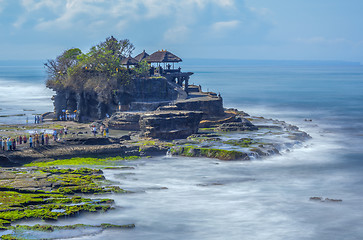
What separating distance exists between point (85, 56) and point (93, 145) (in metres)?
30.8

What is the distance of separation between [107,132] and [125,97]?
16027 millimetres

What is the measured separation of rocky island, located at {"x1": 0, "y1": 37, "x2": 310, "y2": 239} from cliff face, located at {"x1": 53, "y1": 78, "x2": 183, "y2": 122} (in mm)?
150

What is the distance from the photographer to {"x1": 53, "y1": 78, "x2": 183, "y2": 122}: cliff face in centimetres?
8188

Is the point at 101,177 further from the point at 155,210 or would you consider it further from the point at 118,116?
the point at 118,116

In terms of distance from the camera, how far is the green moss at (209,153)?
5706 cm

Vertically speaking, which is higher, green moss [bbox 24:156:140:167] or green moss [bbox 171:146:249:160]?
green moss [bbox 171:146:249:160]

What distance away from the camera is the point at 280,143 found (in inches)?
2525

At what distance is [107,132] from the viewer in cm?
6681

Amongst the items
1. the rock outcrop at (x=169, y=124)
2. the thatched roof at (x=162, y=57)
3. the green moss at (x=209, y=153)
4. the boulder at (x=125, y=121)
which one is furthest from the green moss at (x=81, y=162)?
the thatched roof at (x=162, y=57)

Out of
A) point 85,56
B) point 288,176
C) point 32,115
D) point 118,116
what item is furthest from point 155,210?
point 32,115

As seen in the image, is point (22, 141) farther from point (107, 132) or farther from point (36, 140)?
point (107, 132)

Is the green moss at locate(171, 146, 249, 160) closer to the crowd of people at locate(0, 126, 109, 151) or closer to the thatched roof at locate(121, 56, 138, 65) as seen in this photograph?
the crowd of people at locate(0, 126, 109, 151)

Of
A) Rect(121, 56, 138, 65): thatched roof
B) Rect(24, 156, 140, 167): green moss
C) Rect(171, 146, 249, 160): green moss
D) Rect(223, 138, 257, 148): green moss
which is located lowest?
Rect(24, 156, 140, 167): green moss

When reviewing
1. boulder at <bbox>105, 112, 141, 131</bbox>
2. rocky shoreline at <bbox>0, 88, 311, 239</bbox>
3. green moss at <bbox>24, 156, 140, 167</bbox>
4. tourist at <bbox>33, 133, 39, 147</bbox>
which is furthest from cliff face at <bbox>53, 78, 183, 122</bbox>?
tourist at <bbox>33, 133, 39, 147</bbox>
